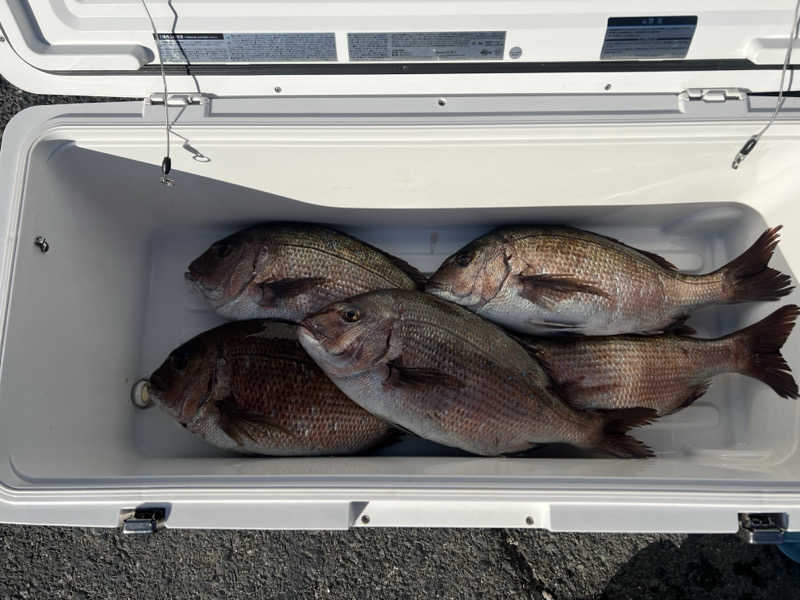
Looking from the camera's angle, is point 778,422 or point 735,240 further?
point 735,240

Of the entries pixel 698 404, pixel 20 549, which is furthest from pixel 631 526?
pixel 20 549

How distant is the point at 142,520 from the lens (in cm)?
99

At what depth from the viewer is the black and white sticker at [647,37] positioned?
1128 millimetres

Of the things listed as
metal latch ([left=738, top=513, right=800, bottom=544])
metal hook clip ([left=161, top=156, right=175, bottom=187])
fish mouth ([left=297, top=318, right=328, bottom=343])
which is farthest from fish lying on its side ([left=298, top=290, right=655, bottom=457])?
metal hook clip ([left=161, top=156, right=175, bottom=187])

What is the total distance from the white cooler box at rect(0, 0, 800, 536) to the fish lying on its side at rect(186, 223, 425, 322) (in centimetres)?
11

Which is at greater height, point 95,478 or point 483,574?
point 95,478

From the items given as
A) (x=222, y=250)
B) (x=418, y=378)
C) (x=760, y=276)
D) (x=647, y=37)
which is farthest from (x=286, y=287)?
(x=760, y=276)

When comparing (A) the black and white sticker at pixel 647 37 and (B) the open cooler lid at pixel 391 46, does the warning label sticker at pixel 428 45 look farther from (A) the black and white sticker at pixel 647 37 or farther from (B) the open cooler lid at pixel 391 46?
(A) the black and white sticker at pixel 647 37

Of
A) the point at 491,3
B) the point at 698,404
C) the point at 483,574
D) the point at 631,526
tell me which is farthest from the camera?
the point at 483,574

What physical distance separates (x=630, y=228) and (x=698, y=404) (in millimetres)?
553

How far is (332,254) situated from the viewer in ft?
4.66

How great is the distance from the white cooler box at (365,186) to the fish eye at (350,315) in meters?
0.34

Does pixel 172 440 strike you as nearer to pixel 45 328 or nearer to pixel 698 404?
pixel 45 328

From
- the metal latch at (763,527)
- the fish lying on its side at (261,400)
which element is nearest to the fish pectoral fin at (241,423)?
the fish lying on its side at (261,400)
